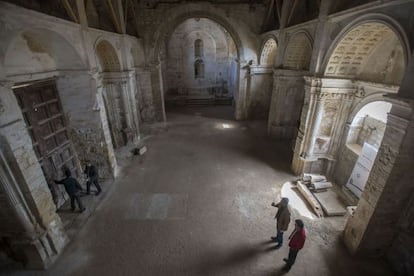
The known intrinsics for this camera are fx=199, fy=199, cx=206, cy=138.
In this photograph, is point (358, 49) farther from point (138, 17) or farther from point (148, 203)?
point (138, 17)

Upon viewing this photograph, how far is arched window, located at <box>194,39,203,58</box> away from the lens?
1947 cm

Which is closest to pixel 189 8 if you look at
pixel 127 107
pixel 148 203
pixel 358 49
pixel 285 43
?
pixel 285 43

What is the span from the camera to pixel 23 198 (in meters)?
4.04

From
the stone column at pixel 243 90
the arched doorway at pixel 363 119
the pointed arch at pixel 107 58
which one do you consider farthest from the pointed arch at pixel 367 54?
the pointed arch at pixel 107 58

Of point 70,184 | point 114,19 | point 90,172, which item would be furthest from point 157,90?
point 70,184

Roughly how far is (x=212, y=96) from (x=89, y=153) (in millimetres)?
14027

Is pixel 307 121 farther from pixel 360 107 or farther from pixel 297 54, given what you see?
pixel 297 54

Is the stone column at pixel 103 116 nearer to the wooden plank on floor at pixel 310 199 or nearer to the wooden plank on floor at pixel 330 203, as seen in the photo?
the wooden plank on floor at pixel 310 199

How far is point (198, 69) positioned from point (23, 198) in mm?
18793

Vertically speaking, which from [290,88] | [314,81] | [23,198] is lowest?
[23,198]

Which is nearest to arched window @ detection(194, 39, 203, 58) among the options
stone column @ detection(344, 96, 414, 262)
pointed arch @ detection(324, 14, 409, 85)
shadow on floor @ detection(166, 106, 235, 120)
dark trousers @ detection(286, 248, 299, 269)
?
shadow on floor @ detection(166, 106, 235, 120)

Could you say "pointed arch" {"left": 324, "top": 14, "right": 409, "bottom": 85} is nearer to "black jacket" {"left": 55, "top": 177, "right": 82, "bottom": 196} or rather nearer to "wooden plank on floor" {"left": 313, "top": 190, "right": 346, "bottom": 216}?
"wooden plank on floor" {"left": 313, "top": 190, "right": 346, "bottom": 216}

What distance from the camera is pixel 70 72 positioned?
592 cm

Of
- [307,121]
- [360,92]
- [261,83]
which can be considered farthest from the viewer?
[261,83]
